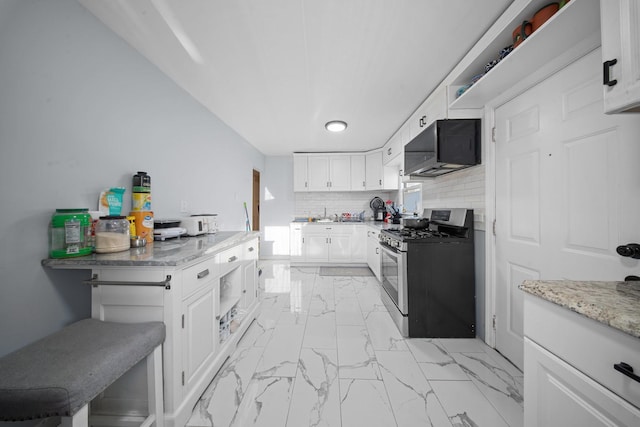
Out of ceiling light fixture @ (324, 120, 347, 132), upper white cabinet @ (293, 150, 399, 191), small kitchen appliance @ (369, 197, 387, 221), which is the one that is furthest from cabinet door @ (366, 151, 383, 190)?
ceiling light fixture @ (324, 120, 347, 132)

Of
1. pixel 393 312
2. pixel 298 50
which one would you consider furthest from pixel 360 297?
pixel 298 50

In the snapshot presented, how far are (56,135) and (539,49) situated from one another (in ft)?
8.69

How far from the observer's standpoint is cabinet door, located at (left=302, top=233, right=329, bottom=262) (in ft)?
14.6

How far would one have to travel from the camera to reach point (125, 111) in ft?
5.19

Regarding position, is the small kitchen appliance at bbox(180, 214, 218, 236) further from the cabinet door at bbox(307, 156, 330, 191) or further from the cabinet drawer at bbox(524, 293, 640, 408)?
the cabinet door at bbox(307, 156, 330, 191)

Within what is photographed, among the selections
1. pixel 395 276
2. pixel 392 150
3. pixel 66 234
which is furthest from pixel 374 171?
pixel 66 234

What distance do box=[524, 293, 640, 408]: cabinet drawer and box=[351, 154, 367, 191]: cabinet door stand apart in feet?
13.3

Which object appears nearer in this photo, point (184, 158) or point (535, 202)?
point (535, 202)

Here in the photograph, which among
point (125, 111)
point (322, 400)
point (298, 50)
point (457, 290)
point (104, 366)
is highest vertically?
point (298, 50)

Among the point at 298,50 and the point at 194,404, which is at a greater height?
the point at 298,50

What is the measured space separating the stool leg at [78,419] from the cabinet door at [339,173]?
433 cm

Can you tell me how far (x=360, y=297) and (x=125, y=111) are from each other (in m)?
3.03

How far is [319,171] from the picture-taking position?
189 inches

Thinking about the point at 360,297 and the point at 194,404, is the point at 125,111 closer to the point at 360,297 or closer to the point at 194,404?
the point at 194,404
